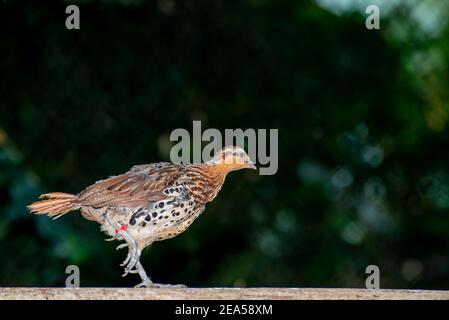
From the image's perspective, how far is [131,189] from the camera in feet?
7.62

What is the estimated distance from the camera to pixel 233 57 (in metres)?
5.07

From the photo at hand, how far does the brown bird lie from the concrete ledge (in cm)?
6

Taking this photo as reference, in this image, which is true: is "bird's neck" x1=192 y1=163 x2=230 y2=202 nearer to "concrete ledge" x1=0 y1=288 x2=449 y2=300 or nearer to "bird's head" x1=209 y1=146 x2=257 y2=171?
"bird's head" x1=209 y1=146 x2=257 y2=171

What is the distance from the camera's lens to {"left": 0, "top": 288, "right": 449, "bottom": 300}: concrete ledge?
224cm

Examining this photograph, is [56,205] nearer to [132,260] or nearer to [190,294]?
[132,260]

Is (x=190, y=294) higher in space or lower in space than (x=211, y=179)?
lower

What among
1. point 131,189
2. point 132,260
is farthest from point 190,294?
point 131,189

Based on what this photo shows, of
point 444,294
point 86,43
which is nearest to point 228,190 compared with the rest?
point 86,43

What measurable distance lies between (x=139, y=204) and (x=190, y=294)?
213mm

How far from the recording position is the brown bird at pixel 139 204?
2.29 metres

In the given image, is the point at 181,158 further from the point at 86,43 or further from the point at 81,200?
the point at 81,200

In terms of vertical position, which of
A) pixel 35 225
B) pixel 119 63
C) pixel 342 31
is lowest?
pixel 35 225

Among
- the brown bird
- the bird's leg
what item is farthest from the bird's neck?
the bird's leg

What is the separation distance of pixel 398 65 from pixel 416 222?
0.75 metres
